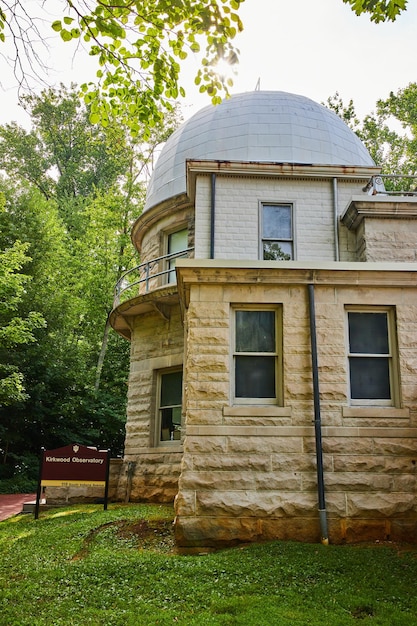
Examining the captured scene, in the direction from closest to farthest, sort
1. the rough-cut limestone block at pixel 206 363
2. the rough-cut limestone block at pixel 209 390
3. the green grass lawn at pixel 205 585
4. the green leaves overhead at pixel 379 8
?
the green grass lawn at pixel 205 585 → the green leaves overhead at pixel 379 8 → the rough-cut limestone block at pixel 209 390 → the rough-cut limestone block at pixel 206 363

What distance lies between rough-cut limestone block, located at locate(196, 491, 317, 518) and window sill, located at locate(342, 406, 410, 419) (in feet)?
4.23

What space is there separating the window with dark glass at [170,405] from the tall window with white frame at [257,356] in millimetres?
5269

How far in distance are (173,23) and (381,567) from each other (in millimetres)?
6816

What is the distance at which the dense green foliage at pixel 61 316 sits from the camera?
1912 cm

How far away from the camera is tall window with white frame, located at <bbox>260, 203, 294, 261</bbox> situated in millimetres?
12914

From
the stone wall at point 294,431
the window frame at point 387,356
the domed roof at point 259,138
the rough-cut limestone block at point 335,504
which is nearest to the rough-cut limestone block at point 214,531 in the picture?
the stone wall at point 294,431

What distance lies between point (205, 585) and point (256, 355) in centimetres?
349

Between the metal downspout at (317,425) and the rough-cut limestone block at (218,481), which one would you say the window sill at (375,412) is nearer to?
the metal downspout at (317,425)

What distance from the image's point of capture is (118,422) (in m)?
22.3

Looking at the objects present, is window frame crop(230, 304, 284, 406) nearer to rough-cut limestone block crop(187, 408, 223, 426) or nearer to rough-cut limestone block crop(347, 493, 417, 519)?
rough-cut limestone block crop(187, 408, 223, 426)

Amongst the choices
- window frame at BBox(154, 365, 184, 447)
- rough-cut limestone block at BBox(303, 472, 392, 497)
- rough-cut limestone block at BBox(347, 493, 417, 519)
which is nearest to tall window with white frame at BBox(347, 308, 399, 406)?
rough-cut limestone block at BBox(303, 472, 392, 497)

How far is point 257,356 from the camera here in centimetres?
809

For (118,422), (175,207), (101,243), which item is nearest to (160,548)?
(175,207)

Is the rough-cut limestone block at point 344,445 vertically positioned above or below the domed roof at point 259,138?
below
